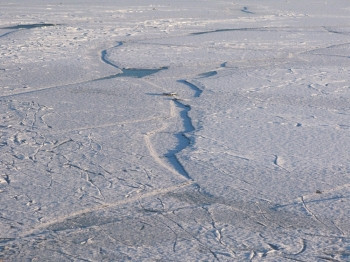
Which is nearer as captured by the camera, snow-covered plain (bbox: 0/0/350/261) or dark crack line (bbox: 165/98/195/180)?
snow-covered plain (bbox: 0/0/350/261)

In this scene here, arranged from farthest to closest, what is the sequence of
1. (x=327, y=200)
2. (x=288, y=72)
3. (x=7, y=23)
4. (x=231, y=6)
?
(x=231, y=6) < (x=7, y=23) < (x=288, y=72) < (x=327, y=200)

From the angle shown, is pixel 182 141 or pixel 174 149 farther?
pixel 182 141

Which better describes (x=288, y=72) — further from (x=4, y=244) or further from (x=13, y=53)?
(x=4, y=244)

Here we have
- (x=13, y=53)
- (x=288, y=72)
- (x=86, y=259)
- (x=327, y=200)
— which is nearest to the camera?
(x=86, y=259)

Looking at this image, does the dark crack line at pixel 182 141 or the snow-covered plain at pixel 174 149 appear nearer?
the snow-covered plain at pixel 174 149

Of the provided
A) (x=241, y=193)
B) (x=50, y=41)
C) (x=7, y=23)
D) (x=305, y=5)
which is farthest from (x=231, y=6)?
(x=241, y=193)

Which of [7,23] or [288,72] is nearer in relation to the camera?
[288,72]
